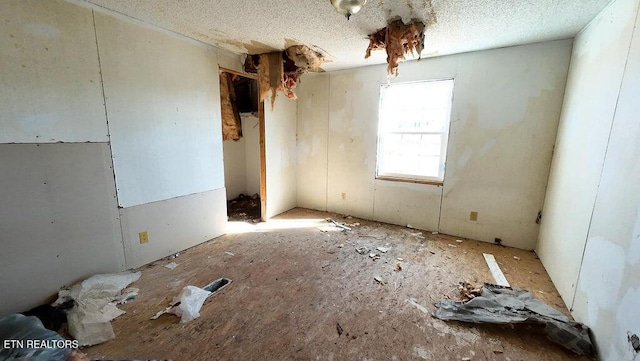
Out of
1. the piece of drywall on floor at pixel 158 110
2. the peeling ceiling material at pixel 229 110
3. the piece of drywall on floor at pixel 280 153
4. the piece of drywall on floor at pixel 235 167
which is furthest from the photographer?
the piece of drywall on floor at pixel 235 167

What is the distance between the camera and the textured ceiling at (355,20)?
75.5 inches

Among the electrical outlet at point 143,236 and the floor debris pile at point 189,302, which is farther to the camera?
the electrical outlet at point 143,236

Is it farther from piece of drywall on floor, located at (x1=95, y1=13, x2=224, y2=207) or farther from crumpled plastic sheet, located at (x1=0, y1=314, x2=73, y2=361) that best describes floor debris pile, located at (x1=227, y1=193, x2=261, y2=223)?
crumpled plastic sheet, located at (x1=0, y1=314, x2=73, y2=361)

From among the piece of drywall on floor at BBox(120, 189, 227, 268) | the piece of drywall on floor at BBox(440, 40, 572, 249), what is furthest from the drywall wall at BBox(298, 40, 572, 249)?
the piece of drywall on floor at BBox(120, 189, 227, 268)

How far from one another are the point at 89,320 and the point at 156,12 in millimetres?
2448

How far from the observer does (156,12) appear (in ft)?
6.93

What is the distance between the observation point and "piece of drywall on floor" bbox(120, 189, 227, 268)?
2.40m

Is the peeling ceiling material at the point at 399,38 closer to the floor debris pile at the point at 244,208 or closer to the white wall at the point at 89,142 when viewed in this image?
the white wall at the point at 89,142

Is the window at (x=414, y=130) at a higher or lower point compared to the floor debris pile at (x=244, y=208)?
higher

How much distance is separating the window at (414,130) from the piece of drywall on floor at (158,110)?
238 centimetres

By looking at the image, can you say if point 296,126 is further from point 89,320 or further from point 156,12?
point 89,320

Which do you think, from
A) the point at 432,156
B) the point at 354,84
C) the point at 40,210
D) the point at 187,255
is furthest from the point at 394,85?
the point at 40,210

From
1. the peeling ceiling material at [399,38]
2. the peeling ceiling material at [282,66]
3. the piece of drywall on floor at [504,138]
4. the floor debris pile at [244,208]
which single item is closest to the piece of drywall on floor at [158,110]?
the peeling ceiling material at [282,66]

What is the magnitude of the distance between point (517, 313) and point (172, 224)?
3.22 metres
